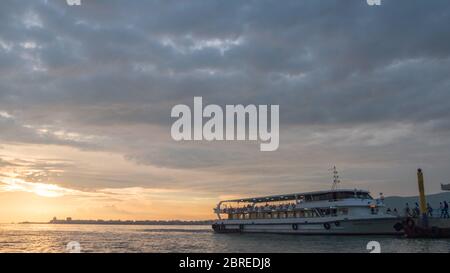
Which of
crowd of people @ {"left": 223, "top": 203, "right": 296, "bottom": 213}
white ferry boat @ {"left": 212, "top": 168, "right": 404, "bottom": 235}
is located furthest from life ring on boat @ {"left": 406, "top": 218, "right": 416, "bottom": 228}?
crowd of people @ {"left": 223, "top": 203, "right": 296, "bottom": 213}

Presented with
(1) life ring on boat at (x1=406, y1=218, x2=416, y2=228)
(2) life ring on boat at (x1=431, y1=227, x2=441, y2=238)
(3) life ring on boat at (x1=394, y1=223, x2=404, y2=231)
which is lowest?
(2) life ring on boat at (x1=431, y1=227, x2=441, y2=238)

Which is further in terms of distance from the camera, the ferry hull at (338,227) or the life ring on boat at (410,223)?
the ferry hull at (338,227)

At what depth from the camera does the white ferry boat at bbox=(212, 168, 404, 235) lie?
226ft

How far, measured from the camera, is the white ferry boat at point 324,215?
69.0 meters

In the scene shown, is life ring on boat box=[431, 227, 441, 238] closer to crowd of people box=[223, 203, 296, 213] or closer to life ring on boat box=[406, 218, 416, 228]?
life ring on boat box=[406, 218, 416, 228]

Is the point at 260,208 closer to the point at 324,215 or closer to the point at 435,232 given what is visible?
the point at 324,215

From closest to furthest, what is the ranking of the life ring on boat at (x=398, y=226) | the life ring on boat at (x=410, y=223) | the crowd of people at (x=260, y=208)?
1. the life ring on boat at (x=410, y=223)
2. the life ring on boat at (x=398, y=226)
3. the crowd of people at (x=260, y=208)

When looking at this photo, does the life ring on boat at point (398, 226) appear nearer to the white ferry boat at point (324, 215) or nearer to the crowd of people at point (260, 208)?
the white ferry boat at point (324, 215)

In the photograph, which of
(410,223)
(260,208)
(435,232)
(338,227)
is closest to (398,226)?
(410,223)

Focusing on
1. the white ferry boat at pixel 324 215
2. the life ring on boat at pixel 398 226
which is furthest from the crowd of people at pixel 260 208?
the life ring on boat at pixel 398 226

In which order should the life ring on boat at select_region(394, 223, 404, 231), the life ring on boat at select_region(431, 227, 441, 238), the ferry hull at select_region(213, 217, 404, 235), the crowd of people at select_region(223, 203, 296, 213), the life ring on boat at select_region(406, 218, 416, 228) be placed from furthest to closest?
the crowd of people at select_region(223, 203, 296, 213), the life ring on boat at select_region(394, 223, 404, 231), the ferry hull at select_region(213, 217, 404, 235), the life ring on boat at select_region(406, 218, 416, 228), the life ring on boat at select_region(431, 227, 441, 238)

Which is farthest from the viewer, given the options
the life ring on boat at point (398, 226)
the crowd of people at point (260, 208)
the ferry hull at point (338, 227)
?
the crowd of people at point (260, 208)
